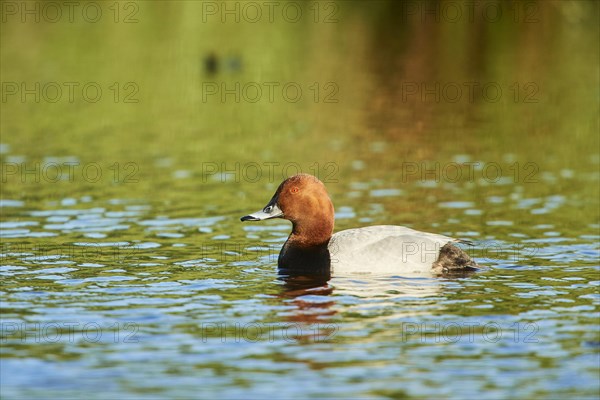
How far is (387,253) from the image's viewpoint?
13047 millimetres

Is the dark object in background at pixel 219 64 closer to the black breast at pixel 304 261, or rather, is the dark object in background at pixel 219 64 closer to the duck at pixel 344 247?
the duck at pixel 344 247

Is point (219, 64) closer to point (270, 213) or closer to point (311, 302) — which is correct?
point (270, 213)

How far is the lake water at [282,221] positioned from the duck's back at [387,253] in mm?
449

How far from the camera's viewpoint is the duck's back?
13039 millimetres

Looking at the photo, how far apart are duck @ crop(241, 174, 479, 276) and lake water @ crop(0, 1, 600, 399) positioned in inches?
16.8

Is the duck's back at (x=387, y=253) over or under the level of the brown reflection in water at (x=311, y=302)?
over

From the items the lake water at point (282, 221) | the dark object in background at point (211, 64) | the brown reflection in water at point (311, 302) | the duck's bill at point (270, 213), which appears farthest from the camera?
the dark object in background at point (211, 64)

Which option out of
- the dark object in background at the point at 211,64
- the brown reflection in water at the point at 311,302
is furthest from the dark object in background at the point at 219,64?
the brown reflection in water at the point at 311,302

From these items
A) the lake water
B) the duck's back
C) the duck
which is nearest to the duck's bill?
the duck

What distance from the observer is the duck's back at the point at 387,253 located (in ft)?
42.8

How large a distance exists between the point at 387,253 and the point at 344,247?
1.61 ft

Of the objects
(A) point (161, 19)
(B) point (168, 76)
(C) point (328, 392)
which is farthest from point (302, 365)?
(A) point (161, 19)

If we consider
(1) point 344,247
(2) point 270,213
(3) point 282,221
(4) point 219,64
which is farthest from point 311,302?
(4) point 219,64

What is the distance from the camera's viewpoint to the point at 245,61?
3481 centimetres
